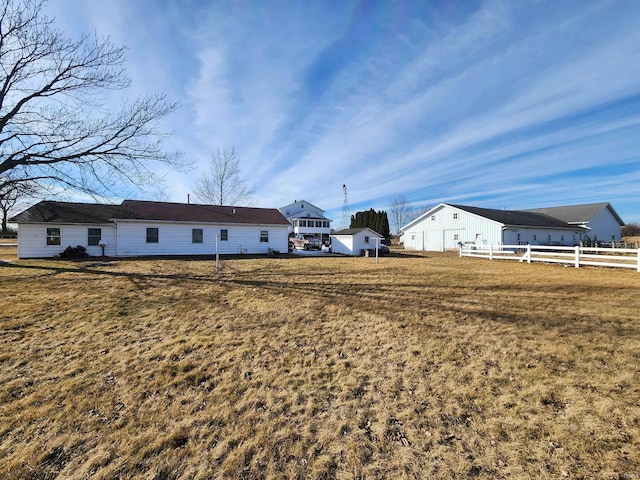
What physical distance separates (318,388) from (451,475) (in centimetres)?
183

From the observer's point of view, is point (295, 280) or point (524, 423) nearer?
point (524, 423)

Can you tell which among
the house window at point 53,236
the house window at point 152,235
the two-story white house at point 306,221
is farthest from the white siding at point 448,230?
the house window at point 53,236

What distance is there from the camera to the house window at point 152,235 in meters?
20.9

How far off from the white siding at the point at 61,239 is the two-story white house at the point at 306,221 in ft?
97.0

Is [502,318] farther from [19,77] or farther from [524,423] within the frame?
[19,77]

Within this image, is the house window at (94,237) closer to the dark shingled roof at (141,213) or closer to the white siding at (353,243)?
the dark shingled roof at (141,213)

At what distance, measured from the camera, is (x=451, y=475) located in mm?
2486

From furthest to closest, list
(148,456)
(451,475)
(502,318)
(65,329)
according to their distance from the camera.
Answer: (502,318), (65,329), (148,456), (451,475)

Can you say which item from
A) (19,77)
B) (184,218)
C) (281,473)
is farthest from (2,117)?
(281,473)

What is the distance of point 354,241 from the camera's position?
25.6 metres

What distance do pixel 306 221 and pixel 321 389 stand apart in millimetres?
47624

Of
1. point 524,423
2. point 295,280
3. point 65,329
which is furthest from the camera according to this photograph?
point 295,280

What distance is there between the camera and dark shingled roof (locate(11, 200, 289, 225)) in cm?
1942

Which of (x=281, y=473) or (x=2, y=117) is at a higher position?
(x=2, y=117)
